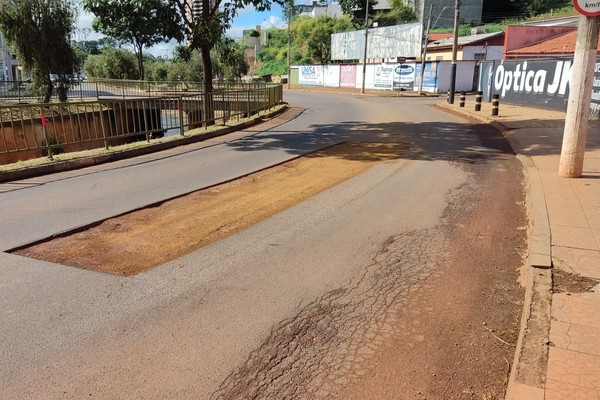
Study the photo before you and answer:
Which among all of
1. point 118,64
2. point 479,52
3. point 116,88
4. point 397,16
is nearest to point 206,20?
point 116,88

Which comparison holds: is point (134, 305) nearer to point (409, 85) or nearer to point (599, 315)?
point (599, 315)

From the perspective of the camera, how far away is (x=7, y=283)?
16.0 feet

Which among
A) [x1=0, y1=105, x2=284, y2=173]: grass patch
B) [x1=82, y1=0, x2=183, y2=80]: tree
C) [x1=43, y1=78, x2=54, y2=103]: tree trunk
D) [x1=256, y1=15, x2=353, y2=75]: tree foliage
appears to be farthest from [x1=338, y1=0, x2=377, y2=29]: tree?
[x1=0, y1=105, x2=284, y2=173]: grass patch

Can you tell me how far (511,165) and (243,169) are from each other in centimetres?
586

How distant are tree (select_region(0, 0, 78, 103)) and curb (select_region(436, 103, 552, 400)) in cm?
2911

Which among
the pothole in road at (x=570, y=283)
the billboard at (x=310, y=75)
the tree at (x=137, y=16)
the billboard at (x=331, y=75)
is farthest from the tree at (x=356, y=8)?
the pothole in road at (x=570, y=283)

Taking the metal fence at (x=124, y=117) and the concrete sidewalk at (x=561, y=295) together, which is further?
the metal fence at (x=124, y=117)

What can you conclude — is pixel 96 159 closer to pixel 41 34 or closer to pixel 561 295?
pixel 561 295

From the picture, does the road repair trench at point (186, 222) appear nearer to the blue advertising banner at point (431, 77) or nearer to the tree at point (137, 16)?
the tree at point (137, 16)

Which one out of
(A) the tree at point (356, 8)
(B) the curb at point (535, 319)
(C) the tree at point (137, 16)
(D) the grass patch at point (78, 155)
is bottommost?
(D) the grass patch at point (78, 155)

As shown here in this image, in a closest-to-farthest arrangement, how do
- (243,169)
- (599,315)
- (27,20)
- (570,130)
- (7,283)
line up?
(599,315) < (7,283) < (570,130) < (243,169) < (27,20)

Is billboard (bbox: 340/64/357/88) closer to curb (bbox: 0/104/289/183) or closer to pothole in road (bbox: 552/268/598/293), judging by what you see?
curb (bbox: 0/104/289/183)

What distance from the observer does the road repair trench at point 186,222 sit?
5566 mm

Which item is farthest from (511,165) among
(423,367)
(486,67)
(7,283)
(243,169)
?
(486,67)
